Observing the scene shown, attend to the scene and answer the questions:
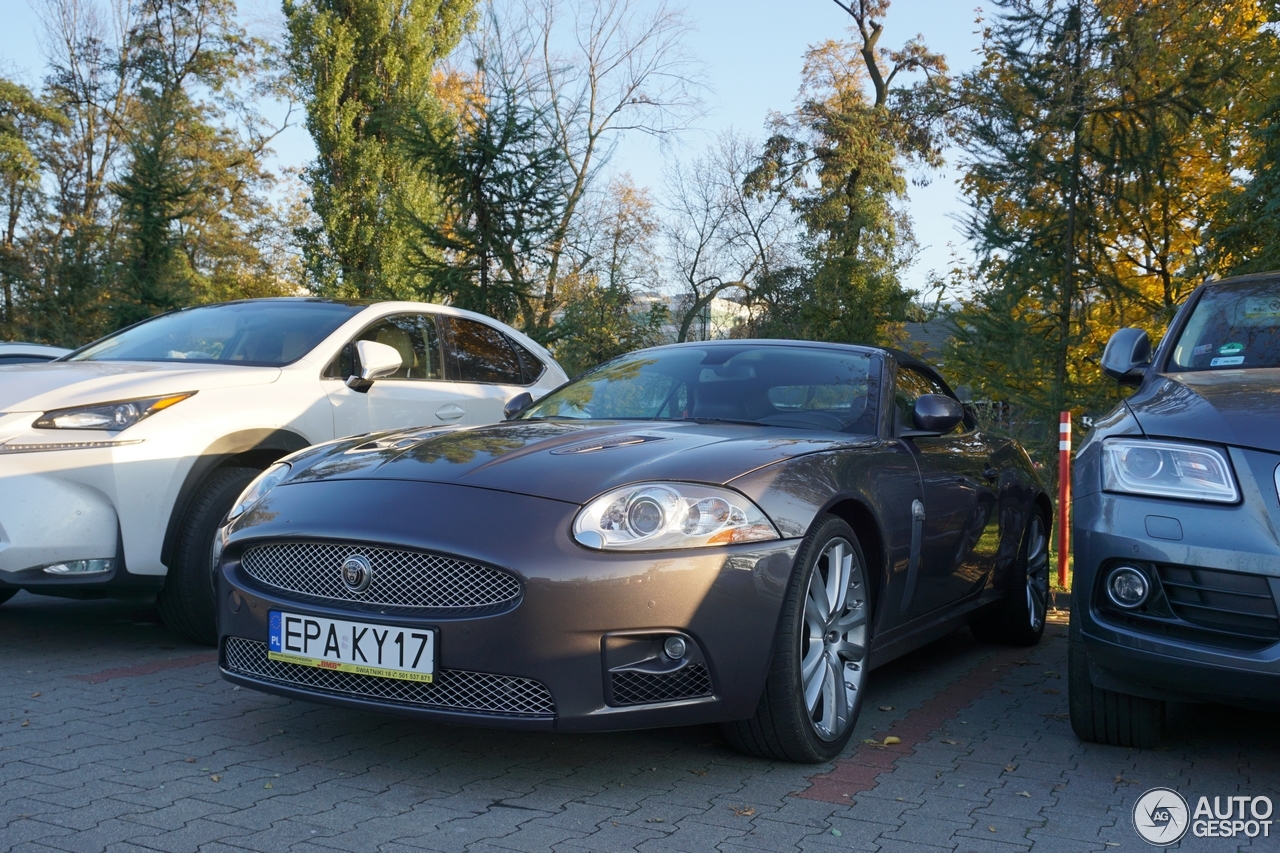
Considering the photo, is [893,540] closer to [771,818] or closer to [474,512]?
[771,818]

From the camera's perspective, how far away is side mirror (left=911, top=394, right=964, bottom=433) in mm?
4469

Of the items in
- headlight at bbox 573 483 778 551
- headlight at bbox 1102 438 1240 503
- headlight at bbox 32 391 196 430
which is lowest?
headlight at bbox 573 483 778 551

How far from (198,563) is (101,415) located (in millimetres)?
735

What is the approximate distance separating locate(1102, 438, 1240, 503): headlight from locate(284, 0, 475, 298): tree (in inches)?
1107

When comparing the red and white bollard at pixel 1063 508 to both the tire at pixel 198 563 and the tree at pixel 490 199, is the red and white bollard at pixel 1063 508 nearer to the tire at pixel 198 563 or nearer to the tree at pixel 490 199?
the tire at pixel 198 563

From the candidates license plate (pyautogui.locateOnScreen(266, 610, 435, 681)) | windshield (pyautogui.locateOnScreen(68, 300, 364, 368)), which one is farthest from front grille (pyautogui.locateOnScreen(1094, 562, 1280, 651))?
windshield (pyautogui.locateOnScreen(68, 300, 364, 368))

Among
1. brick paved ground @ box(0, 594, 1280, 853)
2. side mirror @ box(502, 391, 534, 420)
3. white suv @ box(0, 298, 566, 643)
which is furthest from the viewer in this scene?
side mirror @ box(502, 391, 534, 420)

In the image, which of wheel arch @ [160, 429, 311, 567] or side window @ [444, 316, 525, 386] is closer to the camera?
wheel arch @ [160, 429, 311, 567]

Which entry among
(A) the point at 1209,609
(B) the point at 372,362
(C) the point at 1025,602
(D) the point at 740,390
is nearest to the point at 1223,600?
(A) the point at 1209,609

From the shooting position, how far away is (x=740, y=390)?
4562mm

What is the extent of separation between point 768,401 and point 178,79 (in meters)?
38.2

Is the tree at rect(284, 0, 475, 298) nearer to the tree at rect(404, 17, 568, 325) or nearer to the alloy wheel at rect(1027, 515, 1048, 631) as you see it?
the tree at rect(404, 17, 568, 325)

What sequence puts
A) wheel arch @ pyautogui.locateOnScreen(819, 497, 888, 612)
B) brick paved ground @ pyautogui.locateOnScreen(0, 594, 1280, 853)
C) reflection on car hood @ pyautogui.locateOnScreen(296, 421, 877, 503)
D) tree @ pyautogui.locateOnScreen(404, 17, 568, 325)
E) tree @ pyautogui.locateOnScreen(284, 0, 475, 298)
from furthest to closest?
tree @ pyautogui.locateOnScreen(284, 0, 475, 298) → tree @ pyautogui.locateOnScreen(404, 17, 568, 325) → wheel arch @ pyautogui.locateOnScreen(819, 497, 888, 612) → reflection on car hood @ pyautogui.locateOnScreen(296, 421, 877, 503) → brick paved ground @ pyautogui.locateOnScreen(0, 594, 1280, 853)

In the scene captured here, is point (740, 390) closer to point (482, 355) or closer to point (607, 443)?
point (607, 443)
